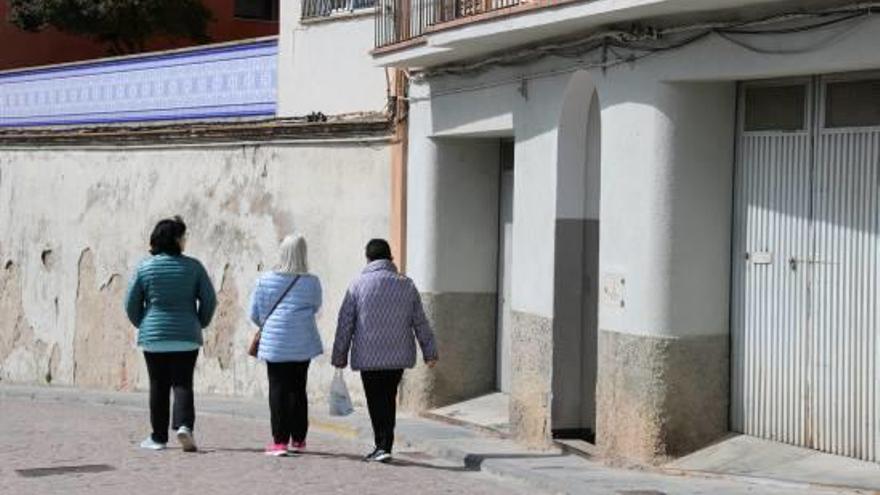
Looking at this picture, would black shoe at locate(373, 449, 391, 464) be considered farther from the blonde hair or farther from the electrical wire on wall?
the electrical wire on wall

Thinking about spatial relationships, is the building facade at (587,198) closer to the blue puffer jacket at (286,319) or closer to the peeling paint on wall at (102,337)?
the peeling paint on wall at (102,337)

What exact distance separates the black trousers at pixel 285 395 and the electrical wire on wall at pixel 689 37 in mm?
3317

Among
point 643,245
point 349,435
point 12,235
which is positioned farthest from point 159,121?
point 643,245

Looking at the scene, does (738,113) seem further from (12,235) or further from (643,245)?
(12,235)

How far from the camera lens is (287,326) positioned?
11.2 metres

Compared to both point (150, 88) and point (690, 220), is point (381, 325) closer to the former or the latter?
point (690, 220)

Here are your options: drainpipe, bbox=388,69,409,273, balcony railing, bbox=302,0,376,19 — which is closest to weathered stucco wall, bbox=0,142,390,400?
drainpipe, bbox=388,69,409,273

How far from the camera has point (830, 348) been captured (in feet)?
32.2

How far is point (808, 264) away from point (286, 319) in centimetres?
396

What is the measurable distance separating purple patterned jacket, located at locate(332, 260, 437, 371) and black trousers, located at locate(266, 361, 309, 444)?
0.51 meters

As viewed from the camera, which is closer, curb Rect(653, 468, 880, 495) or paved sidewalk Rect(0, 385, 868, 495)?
curb Rect(653, 468, 880, 495)

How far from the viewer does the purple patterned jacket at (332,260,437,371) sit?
35.8 ft

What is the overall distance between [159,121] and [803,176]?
485 inches

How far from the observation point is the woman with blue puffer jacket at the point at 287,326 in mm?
11188
